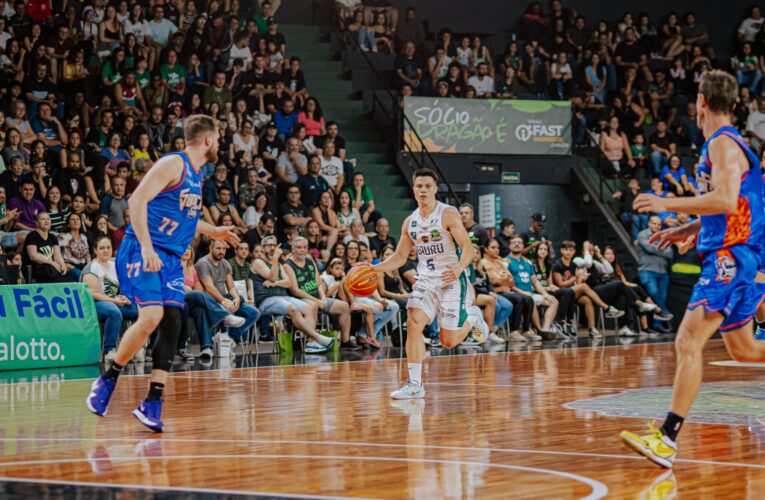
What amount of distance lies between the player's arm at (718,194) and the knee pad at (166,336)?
293 centimetres

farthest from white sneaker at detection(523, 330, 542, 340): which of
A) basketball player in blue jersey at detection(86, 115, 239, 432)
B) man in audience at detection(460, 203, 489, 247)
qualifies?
basketball player in blue jersey at detection(86, 115, 239, 432)

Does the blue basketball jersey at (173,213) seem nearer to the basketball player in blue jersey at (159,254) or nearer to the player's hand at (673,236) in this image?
the basketball player in blue jersey at (159,254)

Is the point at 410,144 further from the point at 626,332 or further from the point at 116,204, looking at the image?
the point at 116,204

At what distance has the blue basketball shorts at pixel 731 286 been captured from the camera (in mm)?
5062

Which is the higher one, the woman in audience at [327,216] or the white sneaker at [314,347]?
the woman in audience at [327,216]

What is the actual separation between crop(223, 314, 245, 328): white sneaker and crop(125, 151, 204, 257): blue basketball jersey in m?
5.98

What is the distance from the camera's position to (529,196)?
1977 cm

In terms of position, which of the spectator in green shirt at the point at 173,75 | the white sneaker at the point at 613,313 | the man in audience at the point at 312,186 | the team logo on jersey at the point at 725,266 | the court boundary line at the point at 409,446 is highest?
the spectator in green shirt at the point at 173,75

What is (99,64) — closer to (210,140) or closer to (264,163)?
(264,163)

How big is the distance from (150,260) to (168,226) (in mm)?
350

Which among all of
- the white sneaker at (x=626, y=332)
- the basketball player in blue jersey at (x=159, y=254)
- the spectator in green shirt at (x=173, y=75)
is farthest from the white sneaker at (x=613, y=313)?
the basketball player in blue jersey at (x=159, y=254)

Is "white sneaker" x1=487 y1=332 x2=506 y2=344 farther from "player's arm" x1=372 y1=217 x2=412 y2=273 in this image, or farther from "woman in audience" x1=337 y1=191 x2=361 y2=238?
"player's arm" x1=372 y1=217 x2=412 y2=273

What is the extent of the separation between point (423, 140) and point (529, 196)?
2893 mm

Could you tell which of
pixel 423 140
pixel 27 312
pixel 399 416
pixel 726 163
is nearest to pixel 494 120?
pixel 423 140
